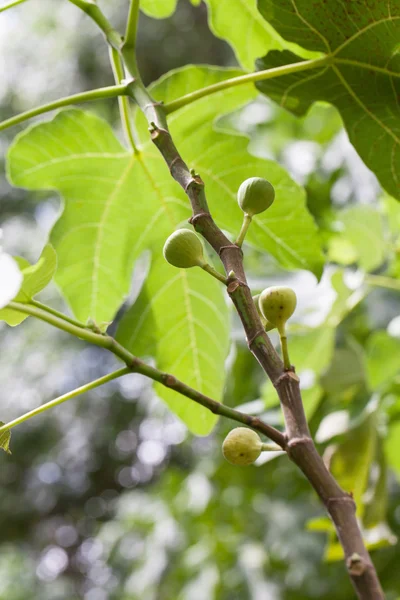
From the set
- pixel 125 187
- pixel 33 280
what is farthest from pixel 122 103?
pixel 33 280

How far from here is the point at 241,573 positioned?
2113 mm

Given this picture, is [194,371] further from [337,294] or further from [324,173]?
[324,173]

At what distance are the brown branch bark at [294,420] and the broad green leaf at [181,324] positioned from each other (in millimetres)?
379

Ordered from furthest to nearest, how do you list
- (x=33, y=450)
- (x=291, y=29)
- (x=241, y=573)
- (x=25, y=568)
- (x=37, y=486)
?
(x=37, y=486)
(x=33, y=450)
(x=25, y=568)
(x=241, y=573)
(x=291, y=29)

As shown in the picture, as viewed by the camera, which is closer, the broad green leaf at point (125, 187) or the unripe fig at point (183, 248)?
the unripe fig at point (183, 248)

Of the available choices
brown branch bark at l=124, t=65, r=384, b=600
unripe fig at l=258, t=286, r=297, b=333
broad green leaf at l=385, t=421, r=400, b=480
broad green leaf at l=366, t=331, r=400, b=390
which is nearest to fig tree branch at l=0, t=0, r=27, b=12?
brown branch bark at l=124, t=65, r=384, b=600

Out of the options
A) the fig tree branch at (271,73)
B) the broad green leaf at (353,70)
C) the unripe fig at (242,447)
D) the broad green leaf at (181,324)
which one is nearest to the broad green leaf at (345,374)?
the broad green leaf at (181,324)

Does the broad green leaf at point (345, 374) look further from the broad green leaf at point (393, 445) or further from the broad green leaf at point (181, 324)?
the broad green leaf at point (181, 324)

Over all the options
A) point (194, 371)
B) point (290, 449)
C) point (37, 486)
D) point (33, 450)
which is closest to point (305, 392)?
point (194, 371)

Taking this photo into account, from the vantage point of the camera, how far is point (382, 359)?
117 centimetres

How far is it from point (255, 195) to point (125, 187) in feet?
1.45

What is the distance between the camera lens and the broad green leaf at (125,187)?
0.86 m

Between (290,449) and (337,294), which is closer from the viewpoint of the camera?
(290,449)

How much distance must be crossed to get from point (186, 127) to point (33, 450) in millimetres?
7499
